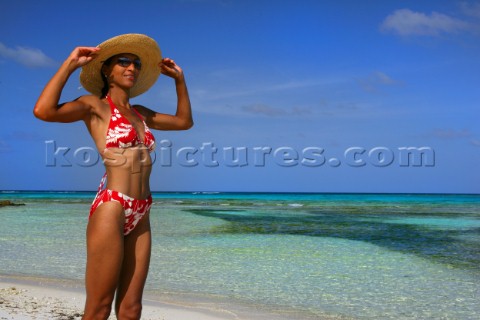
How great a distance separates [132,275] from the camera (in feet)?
10.9

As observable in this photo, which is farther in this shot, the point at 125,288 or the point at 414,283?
the point at 414,283

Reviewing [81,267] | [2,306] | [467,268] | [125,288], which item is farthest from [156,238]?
[125,288]

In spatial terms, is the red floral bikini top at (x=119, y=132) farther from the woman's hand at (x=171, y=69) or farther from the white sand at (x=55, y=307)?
the white sand at (x=55, y=307)

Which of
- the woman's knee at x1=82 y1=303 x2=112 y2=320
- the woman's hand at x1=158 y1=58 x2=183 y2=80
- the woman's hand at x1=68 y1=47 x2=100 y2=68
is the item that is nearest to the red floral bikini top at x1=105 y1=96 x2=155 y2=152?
the woman's hand at x1=68 y1=47 x2=100 y2=68

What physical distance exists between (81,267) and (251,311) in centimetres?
439

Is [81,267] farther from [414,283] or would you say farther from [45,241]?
[414,283]

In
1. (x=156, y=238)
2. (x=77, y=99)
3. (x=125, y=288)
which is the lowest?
(x=156, y=238)

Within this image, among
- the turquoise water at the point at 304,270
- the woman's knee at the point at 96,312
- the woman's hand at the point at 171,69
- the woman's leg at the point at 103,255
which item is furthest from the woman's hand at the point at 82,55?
the turquoise water at the point at 304,270

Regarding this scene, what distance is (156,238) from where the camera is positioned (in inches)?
584

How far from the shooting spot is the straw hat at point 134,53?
3.39 metres

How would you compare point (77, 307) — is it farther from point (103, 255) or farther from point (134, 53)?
point (134, 53)

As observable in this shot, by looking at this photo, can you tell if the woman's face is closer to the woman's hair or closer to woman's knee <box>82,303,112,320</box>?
the woman's hair

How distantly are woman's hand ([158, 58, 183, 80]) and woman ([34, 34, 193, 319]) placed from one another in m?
0.12

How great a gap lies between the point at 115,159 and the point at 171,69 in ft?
3.00
